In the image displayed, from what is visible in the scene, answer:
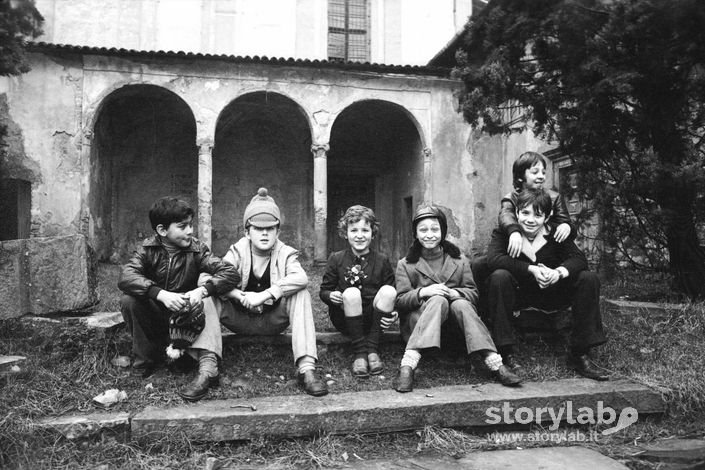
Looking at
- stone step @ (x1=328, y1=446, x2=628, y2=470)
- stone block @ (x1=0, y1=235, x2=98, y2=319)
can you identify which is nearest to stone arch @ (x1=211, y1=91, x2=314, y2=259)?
stone block @ (x1=0, y1=235, x2=98, y2=319)

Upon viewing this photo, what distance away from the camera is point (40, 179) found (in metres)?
9.38

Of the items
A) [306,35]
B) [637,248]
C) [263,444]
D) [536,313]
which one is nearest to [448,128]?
[306,35]

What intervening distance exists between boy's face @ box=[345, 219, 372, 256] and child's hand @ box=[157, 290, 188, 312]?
4.08 ft

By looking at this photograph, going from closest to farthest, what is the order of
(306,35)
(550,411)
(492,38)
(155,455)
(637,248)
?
(155,455)
(550,411)
(637,248)
(492,38)
(306,35)

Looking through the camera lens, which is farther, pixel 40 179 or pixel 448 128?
pixel 448 128

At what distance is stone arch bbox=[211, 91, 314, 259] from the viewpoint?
13.0 metres

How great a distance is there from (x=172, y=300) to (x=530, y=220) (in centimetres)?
248

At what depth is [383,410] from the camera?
8.70 ft

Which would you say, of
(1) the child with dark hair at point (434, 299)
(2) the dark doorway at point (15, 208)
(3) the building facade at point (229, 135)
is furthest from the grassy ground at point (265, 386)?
(2) the dark doorway at point (15, 208)

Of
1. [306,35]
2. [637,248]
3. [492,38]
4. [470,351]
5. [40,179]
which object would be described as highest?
[306,35]

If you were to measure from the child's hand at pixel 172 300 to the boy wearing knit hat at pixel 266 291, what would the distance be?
0.63ft

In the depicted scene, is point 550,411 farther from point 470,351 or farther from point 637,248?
point 637,248

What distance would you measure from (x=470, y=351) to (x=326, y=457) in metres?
1.14

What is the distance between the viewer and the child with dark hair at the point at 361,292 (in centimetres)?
329
